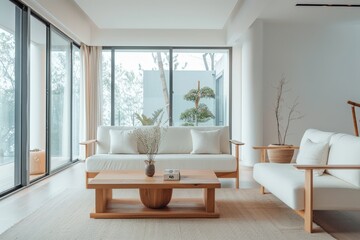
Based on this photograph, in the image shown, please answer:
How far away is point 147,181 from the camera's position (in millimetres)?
3371

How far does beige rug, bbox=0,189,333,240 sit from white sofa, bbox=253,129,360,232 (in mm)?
229

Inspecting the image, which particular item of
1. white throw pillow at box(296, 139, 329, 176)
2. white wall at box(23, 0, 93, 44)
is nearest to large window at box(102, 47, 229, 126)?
white wall at box(23, 0, 93, 44)

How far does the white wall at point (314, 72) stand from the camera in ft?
22.4

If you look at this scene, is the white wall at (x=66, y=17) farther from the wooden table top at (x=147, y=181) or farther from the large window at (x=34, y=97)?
the wooden table top at (x=147, y=181)

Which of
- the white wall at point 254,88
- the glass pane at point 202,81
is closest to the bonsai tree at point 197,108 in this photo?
the glass pane at point 202,81

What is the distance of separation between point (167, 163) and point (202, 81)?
3832mm

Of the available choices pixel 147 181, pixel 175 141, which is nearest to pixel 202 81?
pixel 175 141

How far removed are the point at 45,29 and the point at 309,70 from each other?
472cm

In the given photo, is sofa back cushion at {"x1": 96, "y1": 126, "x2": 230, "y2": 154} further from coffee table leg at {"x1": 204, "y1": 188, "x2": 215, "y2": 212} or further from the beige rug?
coffee table leg at {"x1": 204, "y1": 188, "x2": 215, "y2": 212}

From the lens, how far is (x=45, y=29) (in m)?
5.58

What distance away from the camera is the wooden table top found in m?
3.27

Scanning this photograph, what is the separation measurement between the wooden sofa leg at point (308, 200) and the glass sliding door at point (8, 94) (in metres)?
3.31

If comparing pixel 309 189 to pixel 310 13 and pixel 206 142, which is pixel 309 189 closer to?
pixel 206 142

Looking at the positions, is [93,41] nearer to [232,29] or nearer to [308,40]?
[232,29]
